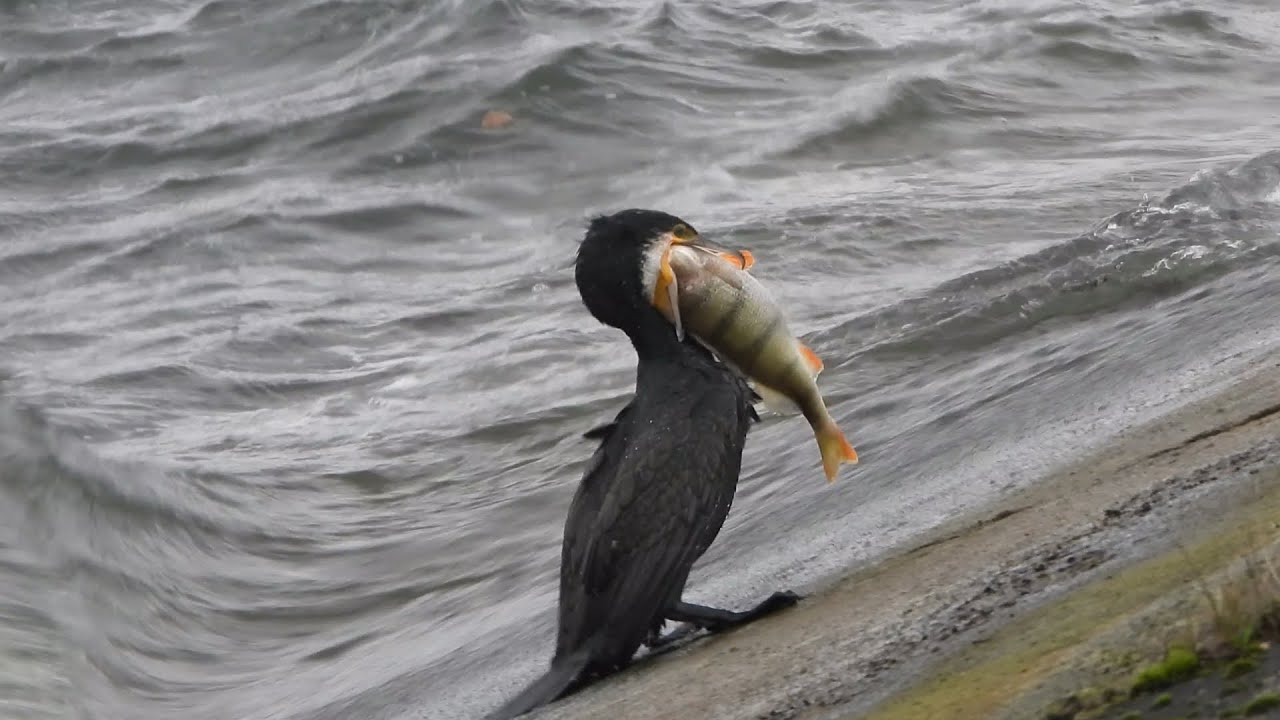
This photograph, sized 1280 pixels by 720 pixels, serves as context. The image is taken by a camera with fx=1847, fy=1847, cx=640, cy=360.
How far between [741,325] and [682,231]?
409mm

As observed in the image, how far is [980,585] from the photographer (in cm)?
425

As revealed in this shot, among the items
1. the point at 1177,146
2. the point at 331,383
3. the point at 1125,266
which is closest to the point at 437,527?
the point at 331,383

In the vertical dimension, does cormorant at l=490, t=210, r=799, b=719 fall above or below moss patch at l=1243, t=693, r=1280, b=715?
below

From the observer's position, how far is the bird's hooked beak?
5.60 m

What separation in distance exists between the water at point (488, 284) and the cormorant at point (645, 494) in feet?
1.65

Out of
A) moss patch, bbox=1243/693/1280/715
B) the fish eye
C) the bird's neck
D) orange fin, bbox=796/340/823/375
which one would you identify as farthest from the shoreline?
the fish eye

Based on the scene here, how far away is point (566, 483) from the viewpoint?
9.11 meters

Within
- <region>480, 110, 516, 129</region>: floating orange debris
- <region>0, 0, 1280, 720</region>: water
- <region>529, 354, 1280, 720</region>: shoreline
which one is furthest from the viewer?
<region>480, 110, 516, 129</region>: floating orange debris

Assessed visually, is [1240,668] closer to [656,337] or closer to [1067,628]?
[1067,628]

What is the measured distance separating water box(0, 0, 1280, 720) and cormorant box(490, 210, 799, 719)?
1.65 ft

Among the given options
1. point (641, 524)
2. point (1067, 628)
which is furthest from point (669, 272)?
point (1067, 628)

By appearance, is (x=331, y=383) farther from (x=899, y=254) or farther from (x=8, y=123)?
(x=8, y=123)

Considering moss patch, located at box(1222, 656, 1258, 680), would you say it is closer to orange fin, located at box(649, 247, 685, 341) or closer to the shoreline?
the shoreline

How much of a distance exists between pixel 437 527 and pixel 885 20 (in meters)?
A: 13.1
